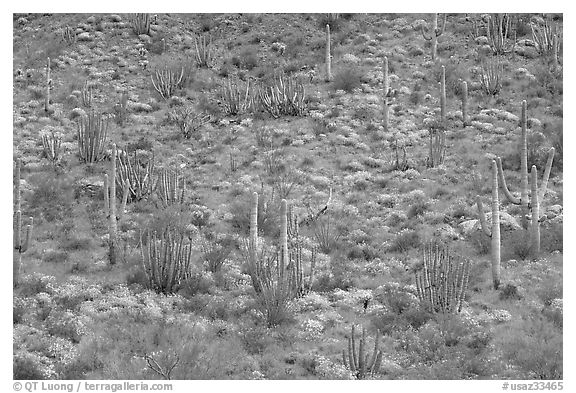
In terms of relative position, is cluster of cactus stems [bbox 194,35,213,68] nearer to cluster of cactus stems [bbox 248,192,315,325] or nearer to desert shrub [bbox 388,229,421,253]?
cluster of cactus stems [bbox 248,192,315,325]

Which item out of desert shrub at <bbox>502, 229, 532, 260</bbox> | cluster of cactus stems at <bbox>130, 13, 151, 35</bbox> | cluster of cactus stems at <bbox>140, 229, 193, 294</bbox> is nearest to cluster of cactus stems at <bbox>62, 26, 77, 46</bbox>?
cluster of cactus stems at <bbox>130, 13, 151, 35</bbox>

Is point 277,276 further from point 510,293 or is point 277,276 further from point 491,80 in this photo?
point 491,80

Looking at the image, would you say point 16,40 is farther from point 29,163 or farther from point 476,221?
point 476,221

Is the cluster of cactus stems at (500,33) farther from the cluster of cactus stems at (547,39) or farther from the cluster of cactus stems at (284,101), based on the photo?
the cluster of cactus stems at (284,101)

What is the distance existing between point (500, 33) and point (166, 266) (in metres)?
14.5

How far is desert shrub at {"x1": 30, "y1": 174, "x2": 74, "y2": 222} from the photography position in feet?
49.1

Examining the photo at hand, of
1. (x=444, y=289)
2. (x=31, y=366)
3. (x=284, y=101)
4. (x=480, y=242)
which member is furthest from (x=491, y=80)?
(x=31, y=366)

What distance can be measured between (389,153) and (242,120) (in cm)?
419

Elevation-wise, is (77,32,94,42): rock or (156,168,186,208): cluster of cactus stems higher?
(77,32,94,42): rock

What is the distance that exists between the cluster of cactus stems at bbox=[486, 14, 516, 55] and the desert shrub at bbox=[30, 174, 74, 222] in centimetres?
1363

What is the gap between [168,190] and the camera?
Result: 15.4 metres

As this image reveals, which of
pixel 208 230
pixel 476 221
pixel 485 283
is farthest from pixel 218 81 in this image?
pixel 485 283

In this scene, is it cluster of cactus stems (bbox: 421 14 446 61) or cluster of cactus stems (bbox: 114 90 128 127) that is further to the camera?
cluster of cactus stems (bbox: 421 14 446 61)

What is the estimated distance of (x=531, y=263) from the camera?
13.0 meters
